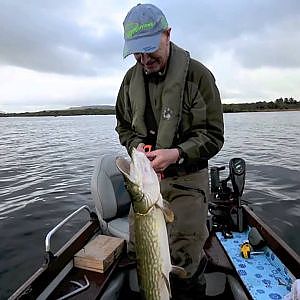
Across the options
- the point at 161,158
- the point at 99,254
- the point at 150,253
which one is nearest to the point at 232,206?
the point at 99,254

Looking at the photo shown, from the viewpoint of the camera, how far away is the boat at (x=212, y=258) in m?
3.92

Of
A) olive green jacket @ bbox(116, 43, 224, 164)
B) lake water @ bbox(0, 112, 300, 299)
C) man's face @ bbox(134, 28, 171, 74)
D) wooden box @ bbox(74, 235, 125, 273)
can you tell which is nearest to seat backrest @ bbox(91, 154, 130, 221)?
wooden box @ bbox(74, 235, 125, 273)

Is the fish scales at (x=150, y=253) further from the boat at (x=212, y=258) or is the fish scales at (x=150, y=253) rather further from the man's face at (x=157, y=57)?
the boat at (x=212, y=258)

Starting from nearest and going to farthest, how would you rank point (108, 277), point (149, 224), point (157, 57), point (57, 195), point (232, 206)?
point (149, 224), point (157, 57), point (108, 277), point (232, 206), point (57, 195)

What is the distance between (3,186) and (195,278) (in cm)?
1379

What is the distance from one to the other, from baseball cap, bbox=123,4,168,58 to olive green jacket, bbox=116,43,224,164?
33 cm

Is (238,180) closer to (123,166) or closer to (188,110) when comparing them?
(188,110)

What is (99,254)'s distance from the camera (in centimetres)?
437

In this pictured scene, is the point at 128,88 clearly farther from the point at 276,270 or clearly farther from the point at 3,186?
the point at 3,186

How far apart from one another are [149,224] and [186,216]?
61 centimetres

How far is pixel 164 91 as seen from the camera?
288 centimetres

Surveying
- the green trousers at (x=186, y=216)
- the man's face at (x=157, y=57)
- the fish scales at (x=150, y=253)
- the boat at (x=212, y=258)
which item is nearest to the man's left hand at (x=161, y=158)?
the fish scales at (x=150, y=253)

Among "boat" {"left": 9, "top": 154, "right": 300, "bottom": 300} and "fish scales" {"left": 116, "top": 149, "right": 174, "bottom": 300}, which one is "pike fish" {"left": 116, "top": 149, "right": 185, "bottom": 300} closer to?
"fish scales" {"left": 116, "top": 149, "right": 174, "bottom": 300}

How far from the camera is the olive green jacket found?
2.81m
